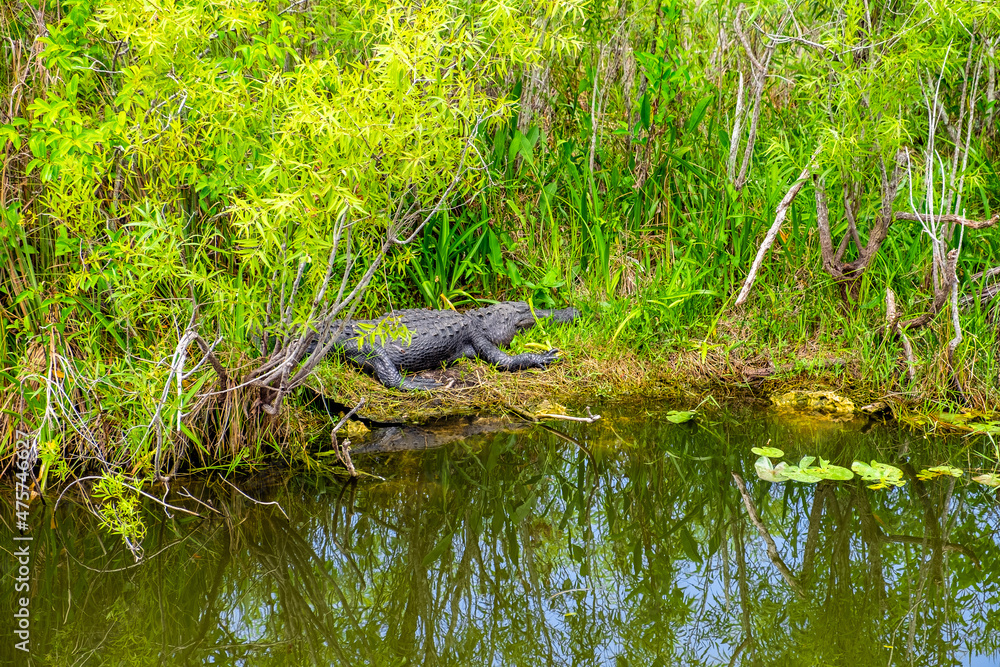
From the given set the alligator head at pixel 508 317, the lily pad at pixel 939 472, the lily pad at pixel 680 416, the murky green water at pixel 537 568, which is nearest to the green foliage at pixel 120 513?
the murky green water at pixel 537 568

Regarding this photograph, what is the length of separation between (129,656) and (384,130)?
6.25 ft

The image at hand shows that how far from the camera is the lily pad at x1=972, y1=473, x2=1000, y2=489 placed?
359 centimetres

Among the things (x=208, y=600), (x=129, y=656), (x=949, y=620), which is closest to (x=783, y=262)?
(x=949, y=620)

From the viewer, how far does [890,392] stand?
14.3 ft

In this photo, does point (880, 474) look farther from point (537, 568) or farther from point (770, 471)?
point (537, 568)

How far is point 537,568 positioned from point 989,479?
79.9 inches

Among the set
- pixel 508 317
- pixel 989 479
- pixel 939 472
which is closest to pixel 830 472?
pixel 939 472

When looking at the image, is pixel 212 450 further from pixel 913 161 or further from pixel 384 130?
pixel 913 161

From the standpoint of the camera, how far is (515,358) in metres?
4.88

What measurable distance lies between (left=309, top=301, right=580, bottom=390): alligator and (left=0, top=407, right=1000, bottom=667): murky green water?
82 cm

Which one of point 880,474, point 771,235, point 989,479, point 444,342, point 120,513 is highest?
point 771,235

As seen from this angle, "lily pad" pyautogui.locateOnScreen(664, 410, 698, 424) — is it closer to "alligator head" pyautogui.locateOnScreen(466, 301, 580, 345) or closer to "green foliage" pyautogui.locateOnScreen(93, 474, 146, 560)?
"alligator head" pyautogui.locateOnScreen(466, 301, 580, 345)

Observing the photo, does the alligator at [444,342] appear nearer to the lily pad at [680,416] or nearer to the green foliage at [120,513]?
the lily pad at [680,416]

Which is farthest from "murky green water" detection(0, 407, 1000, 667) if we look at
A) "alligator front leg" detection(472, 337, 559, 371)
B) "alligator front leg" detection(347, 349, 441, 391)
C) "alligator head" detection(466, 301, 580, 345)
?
"alligator head" detection(466, 301, 580, 345)
